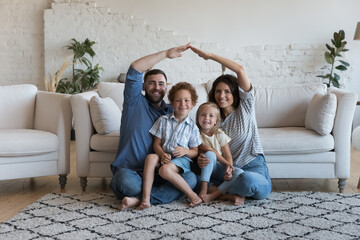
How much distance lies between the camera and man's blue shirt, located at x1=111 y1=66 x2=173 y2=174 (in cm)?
314

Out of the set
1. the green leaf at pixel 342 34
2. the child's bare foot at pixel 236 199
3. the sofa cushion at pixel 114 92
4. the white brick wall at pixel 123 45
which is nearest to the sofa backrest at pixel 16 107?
the sofa cushion at pixel 114 92

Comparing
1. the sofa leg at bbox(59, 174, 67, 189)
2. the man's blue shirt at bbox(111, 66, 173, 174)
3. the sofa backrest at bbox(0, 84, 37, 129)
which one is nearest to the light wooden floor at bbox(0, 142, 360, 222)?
the sofa leg at bbox(59, 174, 67, 189)

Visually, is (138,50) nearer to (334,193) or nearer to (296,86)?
(296,86)

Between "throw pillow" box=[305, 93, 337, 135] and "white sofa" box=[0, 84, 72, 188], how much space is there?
6.14ft

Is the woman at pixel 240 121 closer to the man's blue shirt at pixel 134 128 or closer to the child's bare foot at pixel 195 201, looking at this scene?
the child's bare foot at pixel 195 201

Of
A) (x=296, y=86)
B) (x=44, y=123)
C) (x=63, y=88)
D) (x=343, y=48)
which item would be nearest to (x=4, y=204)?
(x=44, y=123)

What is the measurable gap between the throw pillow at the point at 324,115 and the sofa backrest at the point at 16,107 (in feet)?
7.56

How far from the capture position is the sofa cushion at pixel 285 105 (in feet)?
13.2

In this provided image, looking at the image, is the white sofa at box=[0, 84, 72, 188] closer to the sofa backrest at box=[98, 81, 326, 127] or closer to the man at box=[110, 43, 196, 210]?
the sofa backrest at box=[98, 81, 326, 127]

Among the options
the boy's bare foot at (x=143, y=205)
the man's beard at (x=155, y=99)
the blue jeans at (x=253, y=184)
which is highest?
the man's beard at (x=155, y=99)

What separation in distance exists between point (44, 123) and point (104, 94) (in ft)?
1.83

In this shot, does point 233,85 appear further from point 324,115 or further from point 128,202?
point 128,202

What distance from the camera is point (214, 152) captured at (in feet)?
10.3

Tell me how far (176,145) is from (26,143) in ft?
3.79
